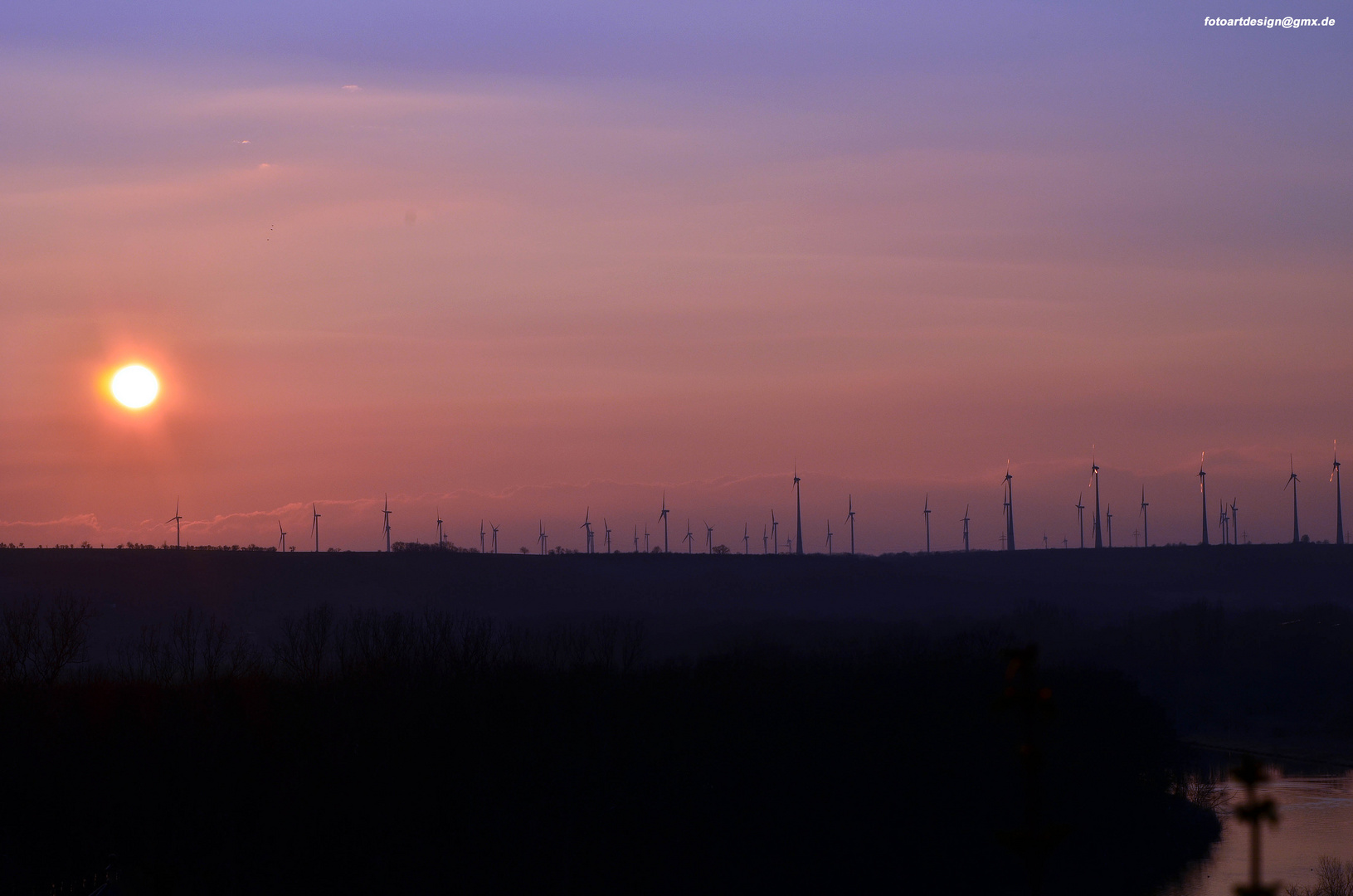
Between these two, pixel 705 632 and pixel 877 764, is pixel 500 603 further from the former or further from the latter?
pixel 877 764

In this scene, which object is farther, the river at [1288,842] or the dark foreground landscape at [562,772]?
the river at [1288,842]

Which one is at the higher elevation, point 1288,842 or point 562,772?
point 562,772

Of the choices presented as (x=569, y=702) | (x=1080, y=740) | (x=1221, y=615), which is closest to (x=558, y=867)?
(x=569, y=702)

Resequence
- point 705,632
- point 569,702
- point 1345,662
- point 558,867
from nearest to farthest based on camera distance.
A: point 558,867 → point 569,702 → point 1345,662 → point 705,632

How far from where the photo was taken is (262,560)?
652 ft

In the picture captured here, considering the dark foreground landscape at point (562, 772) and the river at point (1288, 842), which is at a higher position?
the dark foreground landscape at point (562, 772)

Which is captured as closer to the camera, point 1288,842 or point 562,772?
point 562,772

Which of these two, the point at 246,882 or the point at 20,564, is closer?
the point at 246,882

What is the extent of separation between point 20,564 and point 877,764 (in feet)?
444

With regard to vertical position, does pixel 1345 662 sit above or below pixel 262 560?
below

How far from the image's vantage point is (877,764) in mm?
81250

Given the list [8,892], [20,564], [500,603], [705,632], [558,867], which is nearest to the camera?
[8,892]

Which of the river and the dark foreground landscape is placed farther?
the river

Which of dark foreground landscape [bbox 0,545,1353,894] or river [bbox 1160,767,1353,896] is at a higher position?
dark foreground landscape [bbox 0,545,1353,894]
